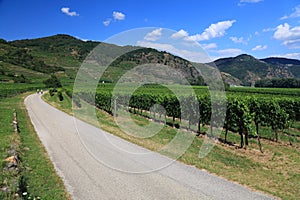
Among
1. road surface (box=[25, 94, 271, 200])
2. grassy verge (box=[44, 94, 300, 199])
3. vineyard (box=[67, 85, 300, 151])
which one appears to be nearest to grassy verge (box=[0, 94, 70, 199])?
road surface (box=[25, 94, 271, 200])

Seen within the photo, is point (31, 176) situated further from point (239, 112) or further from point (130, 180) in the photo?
point (239, 112)

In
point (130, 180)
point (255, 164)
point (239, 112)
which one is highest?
point (239, 112)

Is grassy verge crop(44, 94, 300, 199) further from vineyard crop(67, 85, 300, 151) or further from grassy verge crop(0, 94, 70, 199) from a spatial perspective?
grassy verge crop(0, 94, 70, 199)

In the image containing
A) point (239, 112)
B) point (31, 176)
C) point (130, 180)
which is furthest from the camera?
point (239, 112)

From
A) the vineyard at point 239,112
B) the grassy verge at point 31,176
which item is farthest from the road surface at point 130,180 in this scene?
the vineyard at point 239,112

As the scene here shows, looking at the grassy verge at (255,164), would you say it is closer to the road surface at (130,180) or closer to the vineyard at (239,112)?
the road surface at (130,180)

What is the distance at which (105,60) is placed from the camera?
409 inches

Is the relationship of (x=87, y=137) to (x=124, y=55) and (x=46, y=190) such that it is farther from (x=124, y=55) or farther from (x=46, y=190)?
(x=46, y=190)

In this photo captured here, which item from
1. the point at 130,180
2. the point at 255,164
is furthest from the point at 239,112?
the point at 130,180

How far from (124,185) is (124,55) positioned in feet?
18.1

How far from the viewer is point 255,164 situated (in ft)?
37.8

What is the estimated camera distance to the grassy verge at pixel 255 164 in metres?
8.54

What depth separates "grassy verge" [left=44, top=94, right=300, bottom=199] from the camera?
8539 millimetres

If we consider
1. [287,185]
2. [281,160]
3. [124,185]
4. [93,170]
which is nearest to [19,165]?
[93,170]
